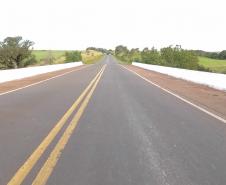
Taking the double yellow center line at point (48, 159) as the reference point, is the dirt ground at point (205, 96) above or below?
below

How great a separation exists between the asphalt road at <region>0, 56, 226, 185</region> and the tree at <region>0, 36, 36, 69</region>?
3320 inches

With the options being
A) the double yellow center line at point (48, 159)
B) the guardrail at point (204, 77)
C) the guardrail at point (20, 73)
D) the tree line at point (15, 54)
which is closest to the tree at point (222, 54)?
the tree line at point (15, 54)

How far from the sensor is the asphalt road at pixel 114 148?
450cm

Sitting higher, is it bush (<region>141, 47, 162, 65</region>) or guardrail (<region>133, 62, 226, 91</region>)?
guardrail (<region>133, 62, 226, 91</region>)

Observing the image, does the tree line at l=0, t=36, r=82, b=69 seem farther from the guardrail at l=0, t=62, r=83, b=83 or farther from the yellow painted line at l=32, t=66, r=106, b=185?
the yellow painted line at l=32, t=66, r=106, b=185

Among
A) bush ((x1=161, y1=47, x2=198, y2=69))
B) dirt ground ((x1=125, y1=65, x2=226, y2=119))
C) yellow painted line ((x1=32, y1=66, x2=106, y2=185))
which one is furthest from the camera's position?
bush ((x1=161, y1=47, x2=198, y2=69))

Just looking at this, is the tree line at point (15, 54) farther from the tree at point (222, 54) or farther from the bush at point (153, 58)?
the tree at point (222, 54)

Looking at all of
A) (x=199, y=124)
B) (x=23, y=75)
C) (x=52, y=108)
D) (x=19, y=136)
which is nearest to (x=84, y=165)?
(x=19, y=136)

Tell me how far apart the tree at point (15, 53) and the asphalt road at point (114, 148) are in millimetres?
84319

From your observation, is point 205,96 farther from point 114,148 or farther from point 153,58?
point 153,58

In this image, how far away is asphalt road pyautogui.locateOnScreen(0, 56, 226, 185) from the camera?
4.50 meters

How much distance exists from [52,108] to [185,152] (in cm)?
604

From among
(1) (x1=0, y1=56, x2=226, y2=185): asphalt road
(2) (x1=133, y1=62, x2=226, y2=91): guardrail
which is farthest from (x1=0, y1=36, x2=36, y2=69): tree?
(1) (x1=0, y1=56, x2=226, y2=185): asphalt road

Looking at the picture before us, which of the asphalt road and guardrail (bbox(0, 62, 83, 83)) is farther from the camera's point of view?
guardrail (bbox(0, 62, 83, 83))
